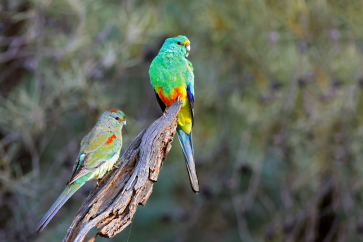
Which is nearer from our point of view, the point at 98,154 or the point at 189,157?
the point at 98,154

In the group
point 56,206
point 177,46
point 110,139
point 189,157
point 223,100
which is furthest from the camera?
point 223,100

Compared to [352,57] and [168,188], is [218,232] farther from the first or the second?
[352,57]

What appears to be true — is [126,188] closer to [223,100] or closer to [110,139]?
[110,139]

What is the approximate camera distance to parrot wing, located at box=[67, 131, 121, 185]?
A: 3725 millimetres

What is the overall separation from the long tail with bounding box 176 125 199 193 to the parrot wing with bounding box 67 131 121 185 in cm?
71

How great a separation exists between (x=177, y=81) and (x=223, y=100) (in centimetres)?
521

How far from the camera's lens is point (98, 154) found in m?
3.86

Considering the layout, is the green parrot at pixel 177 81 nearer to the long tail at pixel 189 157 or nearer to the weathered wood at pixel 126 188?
the long tail at pixel 189 157

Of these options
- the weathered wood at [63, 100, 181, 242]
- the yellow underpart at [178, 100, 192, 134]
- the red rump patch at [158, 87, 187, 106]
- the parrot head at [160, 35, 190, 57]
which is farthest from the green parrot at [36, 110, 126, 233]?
the parrot head at [160, 35, 190, 57]

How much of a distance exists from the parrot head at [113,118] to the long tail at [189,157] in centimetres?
70

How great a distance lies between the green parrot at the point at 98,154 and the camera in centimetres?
366

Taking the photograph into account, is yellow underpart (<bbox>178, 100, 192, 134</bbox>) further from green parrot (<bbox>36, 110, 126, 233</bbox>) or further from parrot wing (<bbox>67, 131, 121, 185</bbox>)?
parrot wing (<bbox>67, 131, 121, 185</bbox>)

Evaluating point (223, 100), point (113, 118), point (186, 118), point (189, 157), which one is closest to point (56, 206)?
point (113, 118)

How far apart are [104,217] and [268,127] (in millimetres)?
5365
